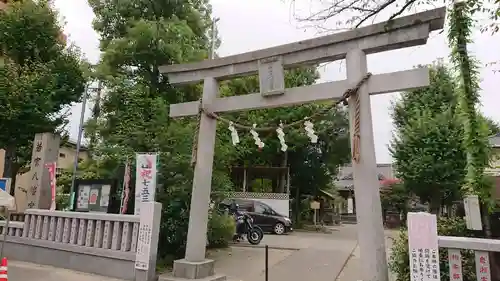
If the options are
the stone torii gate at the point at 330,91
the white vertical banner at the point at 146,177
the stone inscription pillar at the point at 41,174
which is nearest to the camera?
the stone torii gate at the point at 330,91

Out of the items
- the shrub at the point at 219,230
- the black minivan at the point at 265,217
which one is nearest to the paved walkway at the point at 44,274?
the shrub at the point at 219,230

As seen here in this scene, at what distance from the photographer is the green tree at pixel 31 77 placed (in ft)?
36.1

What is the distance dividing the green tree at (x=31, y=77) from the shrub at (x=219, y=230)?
6.38 meters

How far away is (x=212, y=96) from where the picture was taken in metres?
7.27

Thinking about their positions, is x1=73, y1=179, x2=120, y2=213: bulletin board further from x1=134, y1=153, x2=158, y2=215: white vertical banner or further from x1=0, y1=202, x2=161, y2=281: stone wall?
x1=134, y1=153, x2=158, y2=215: white vertical banner

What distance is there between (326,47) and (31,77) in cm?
971

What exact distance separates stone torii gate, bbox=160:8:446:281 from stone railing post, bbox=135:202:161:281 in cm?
50

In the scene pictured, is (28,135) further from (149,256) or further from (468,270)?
→ (468,270)

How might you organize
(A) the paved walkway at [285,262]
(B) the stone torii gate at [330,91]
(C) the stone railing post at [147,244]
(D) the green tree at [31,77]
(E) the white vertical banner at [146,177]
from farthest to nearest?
(D) the green tree at [31,77]
(A) the paved walkway at [285,262]
(E) the white vertical banner at [146,177]
(C) the stone railing post at [147,244]
(B) the stone torii gate at [330,91]

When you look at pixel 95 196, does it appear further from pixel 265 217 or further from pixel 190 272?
pixel 265 217

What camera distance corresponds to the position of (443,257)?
5.54 m

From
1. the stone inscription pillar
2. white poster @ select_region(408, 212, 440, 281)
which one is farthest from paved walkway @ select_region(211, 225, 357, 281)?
the stone inscription pillar

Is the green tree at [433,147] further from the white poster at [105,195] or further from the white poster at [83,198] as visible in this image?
the white poster at [83,198]

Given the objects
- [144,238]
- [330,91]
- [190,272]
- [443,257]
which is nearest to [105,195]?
[144,238]
